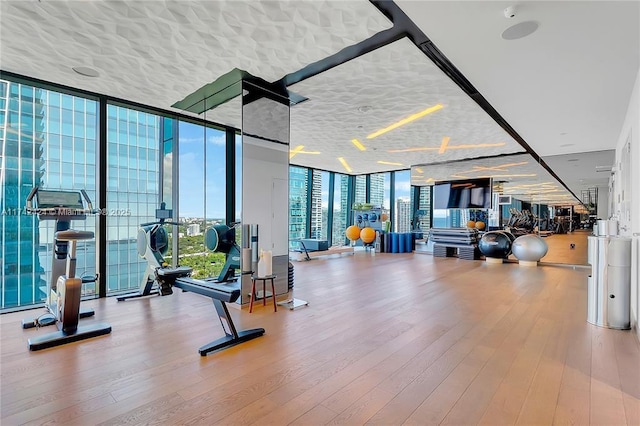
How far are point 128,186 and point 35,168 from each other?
1170mm

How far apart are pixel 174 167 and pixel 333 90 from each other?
10.5 ft

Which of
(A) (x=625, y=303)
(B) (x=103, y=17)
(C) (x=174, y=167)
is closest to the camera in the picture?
(B) (x=103, y=17)

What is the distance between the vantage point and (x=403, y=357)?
109 inches

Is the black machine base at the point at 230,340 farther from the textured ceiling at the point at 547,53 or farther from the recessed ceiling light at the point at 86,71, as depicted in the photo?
the recessed ceiling light at the point at 86,71

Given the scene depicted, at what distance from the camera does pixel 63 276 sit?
11.0ft

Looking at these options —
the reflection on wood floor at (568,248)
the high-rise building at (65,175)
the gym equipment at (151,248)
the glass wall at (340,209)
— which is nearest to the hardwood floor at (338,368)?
the gym equipment at (151,248)

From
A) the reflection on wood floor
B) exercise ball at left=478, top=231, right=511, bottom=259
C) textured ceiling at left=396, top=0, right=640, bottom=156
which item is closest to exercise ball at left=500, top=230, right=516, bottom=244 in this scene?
exercise ball at left=478, top=231, right=511, bottom=259

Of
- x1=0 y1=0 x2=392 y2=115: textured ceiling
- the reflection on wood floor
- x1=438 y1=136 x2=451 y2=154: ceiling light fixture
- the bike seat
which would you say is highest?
x1=0 y1=0 x2=392 y2=115: textured ceiling

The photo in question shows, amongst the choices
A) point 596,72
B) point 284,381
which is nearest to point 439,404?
point 284,381

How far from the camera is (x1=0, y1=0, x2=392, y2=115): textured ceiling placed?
9.39 ft

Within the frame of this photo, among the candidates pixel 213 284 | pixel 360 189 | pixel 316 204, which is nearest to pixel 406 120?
pixel 213 284

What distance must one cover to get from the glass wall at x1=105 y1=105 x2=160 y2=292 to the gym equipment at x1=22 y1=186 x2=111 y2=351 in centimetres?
135

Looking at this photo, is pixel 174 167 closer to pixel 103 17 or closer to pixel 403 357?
pixel 103 17

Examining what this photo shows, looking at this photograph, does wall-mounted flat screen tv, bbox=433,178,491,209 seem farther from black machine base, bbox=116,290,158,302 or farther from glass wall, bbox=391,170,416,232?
black machine base, bbox=116,290,158,302
